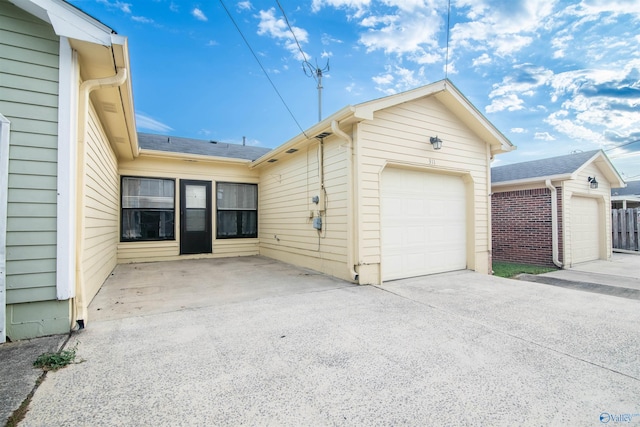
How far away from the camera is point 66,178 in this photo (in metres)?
2.74

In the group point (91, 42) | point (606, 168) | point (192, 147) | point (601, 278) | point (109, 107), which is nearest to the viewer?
point (91, 42)

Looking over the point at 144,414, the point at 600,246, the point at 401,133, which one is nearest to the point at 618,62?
the point at 600,246

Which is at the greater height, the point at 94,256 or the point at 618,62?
the point at 618,62

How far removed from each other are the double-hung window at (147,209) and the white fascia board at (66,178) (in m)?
5.27

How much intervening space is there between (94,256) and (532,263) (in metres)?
10.2

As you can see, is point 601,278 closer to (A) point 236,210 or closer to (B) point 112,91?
(A) point 236,210

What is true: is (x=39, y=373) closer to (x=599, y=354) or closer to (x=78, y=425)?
(x=78, y=425)

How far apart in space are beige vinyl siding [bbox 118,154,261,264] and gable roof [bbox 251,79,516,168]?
6.62 feet

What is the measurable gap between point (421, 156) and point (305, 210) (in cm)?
266

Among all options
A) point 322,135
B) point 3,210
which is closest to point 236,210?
point 322,135

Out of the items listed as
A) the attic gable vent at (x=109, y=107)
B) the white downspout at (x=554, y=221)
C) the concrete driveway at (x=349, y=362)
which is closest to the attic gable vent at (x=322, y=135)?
the concrete driveway at (x=349, y=362)

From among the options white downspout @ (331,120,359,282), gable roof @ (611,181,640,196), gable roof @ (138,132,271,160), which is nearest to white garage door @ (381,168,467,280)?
white downspout @ (331,120,359,282)

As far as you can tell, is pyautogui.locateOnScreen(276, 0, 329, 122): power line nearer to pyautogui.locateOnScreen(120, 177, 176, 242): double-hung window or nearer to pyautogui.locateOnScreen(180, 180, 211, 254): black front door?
pyautogui.locateOnScreen(180, 180, 211, 254): black front door

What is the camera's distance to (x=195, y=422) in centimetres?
152
